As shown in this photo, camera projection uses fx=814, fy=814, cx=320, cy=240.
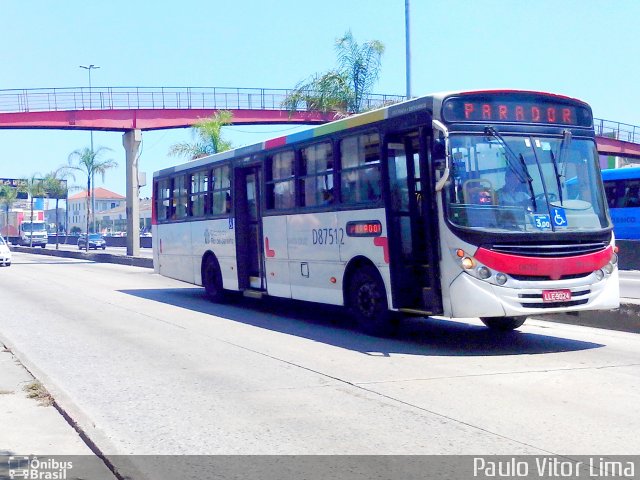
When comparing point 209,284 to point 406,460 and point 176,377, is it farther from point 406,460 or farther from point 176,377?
point 406,460

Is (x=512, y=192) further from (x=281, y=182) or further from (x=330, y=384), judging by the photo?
(x=281, y=182)

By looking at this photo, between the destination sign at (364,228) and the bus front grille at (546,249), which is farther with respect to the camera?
the destination sign at (364,228)

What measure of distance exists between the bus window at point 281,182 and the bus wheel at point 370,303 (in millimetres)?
2438

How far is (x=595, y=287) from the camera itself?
1080cm

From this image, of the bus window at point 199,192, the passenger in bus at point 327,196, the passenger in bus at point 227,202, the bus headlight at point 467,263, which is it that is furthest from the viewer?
the bus window at point 199,192

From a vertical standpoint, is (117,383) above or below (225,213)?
below

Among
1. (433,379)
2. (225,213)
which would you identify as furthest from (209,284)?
(433,379)

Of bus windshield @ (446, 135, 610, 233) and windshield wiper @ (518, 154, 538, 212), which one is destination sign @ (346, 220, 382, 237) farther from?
windshield wiper @ (518, 154, 538, 212)

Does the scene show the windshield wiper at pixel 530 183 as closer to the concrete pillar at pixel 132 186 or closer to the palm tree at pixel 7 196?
the concrete pillar at pixel 132 186

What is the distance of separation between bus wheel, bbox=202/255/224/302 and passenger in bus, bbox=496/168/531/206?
28.3 ft

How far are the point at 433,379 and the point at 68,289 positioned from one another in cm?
1595

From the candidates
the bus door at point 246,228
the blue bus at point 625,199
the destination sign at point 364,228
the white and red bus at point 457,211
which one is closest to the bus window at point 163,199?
the bus door at point 246,228

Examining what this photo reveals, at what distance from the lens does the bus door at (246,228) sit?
53.4 feet

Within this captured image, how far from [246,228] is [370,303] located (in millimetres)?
5042
